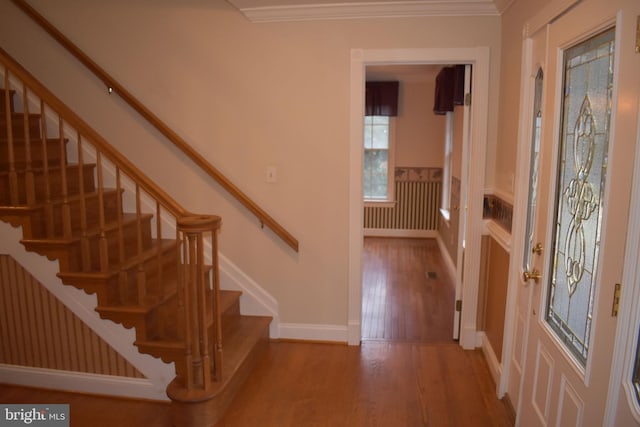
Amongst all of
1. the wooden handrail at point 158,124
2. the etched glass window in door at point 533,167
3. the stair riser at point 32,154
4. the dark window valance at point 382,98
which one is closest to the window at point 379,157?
the dark window valance at point 382,98

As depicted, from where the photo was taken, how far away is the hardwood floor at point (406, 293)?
3721mm

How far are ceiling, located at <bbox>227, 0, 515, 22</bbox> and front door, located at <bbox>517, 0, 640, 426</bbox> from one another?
76cm

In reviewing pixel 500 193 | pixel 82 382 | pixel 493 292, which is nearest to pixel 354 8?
pixel 500 193

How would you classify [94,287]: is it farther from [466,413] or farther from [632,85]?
[632,85]

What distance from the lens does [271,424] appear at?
2502 millimetres

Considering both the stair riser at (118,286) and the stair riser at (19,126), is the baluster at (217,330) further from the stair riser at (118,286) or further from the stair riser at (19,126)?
the stair riser at (19,126)

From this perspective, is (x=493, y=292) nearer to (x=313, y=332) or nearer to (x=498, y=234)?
(x=498, y=234)

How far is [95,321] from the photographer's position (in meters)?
2.73

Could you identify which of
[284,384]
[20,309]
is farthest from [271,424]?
[20,309]

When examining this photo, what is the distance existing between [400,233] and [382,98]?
6.54 ft

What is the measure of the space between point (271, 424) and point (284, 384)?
1.32 ft

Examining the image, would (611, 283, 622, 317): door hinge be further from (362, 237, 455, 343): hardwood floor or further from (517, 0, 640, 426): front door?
(362, 237, 455, 343): hardwood floor

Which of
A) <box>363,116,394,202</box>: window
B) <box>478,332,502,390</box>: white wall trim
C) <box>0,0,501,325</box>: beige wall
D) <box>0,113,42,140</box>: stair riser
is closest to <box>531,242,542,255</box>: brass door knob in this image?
<box>478,332,502,390</box>: white wall trim

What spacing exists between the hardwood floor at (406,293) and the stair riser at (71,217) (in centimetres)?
207
